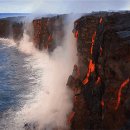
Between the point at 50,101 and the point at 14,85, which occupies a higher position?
the point at 50,101

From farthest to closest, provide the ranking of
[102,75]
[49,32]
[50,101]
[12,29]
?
[12,29] → [49,32] → [50,101] → [102,75]

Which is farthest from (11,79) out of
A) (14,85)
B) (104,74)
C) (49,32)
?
(104,74)

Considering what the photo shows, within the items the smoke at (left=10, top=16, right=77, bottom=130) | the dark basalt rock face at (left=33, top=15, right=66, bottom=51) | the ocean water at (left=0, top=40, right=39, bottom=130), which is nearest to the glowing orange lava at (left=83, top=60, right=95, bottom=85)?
the smoke at (left=10, top=16, right=77, bottom=130)

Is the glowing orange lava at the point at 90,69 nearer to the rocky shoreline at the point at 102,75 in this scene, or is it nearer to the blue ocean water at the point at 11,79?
the rocky shoreline at the point at 102,75

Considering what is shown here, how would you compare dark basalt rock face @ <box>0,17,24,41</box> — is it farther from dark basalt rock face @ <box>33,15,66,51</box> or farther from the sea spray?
the sea spray

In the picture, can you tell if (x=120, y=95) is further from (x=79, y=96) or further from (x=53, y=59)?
(x=53, y=59)

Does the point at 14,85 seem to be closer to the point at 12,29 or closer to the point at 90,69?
the point at 90,69

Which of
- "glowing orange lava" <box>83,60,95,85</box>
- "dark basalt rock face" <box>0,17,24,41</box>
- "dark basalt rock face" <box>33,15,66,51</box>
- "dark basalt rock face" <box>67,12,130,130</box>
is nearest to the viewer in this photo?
"dark basalt rock face" <box>67,12,130,130</box>

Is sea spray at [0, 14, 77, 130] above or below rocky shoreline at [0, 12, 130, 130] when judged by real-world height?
below
